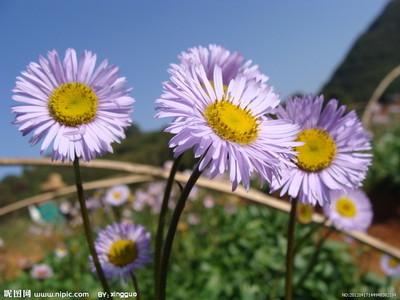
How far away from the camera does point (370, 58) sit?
46.0m

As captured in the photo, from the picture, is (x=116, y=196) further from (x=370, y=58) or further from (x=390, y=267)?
(x=370, y=58)

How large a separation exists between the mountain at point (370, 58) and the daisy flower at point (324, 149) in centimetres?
3734

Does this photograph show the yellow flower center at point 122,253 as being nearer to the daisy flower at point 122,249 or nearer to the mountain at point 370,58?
the daisy flower at point 122,249

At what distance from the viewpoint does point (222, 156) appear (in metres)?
0.69

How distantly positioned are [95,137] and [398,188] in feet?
16.0

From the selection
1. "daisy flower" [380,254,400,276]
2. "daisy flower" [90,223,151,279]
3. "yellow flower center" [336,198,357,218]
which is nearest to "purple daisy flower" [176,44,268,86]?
"daisy flower" [90,223,151,279]

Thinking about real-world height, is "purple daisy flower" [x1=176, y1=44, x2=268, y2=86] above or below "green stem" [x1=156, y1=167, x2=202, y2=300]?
above

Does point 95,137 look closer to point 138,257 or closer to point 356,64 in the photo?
point 138,257

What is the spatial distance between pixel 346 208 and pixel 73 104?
1525 millimetres

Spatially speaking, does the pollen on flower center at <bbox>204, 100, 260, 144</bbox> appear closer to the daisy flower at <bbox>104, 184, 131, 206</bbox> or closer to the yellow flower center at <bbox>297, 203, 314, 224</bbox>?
the yellow flower center at <bbox>297, 203, 314, 224</bbox>

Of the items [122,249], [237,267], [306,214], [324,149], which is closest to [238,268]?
[237,267]

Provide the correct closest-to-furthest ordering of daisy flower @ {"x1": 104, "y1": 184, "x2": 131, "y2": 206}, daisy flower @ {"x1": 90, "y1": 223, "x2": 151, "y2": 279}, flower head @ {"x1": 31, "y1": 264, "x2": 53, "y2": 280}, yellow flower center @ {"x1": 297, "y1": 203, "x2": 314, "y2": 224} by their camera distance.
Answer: daisy flower @ {"x1": 90, "y1": 223, "x2": 151, "y2": 279} < yellow flower center @ {"x1": 297, "y1": 203, "x2": 314, "y2": 224} < flower head @ {"x1": 31, "y1": 264, "x2": 53, "y2": 280} < daisy flower @ {"x1": 104, "y1": 184, "x2": 131, "y2": 206}

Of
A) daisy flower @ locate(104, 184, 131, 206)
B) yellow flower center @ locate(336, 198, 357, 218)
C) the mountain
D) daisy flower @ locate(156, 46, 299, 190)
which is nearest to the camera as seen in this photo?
daisy flower @ locate(156, 46, 299, 190)

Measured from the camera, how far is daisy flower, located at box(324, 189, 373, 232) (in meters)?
1.74
